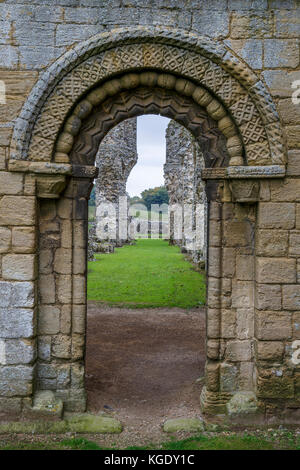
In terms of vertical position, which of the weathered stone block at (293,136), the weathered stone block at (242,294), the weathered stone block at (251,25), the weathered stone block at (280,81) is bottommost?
the weathered stone block at (242,294)

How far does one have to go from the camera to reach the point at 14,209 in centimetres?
467

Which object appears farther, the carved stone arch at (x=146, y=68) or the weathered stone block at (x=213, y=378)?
the weathered stone block at (x=213, y=378)

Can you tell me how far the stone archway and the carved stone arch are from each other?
0.04 ft

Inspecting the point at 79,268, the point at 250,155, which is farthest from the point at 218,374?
the point at 250,155

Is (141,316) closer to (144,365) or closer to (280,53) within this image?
(144,365)

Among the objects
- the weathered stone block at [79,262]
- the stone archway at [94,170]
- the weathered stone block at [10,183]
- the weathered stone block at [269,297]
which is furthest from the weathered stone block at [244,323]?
the weathered stone block at [10,183]

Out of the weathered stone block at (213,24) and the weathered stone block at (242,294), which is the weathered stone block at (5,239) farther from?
the weathered stone block at (213,24)

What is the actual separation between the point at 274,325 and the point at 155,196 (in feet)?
182

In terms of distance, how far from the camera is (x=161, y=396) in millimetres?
5582

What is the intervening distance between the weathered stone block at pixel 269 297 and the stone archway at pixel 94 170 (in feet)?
0.72

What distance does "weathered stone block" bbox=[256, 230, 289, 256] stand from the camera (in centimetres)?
473

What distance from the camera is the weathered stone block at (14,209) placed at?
15.3 ft

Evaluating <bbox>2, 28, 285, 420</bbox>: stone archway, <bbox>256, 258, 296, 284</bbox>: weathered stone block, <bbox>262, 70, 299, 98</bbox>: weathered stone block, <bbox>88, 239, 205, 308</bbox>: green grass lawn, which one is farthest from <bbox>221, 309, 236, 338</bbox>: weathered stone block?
<bbox>88, 239, 205, 308</bbox>: green grass lawn
